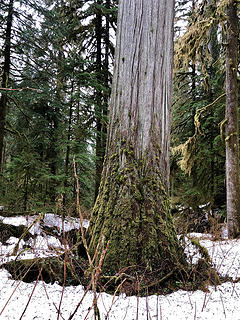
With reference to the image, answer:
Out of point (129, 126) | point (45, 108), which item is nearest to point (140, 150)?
point (129, 126)

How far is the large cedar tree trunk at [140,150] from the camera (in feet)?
6.33

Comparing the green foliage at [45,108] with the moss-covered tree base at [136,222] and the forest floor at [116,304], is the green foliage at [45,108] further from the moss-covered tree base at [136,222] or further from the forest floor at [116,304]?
the forest floor at [116,304]

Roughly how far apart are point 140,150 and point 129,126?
0.27 meters

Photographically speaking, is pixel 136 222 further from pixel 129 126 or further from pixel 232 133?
pixel 232 133

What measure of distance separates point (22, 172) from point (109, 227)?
5.56 m

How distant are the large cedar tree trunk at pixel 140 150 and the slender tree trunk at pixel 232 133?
11.6 ft

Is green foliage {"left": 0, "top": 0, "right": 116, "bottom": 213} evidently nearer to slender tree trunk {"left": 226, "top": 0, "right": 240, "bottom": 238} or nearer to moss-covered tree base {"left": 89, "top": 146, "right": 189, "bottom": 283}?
slender tree trunk {"left": 226, "top": 0, "right": 240, "bottom": 238}

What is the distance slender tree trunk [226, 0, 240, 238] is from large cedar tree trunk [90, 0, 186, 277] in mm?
3547

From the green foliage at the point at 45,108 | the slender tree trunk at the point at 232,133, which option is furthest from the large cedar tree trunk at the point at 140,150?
the green foliage at the point at 45,108

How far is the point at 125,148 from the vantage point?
223cm

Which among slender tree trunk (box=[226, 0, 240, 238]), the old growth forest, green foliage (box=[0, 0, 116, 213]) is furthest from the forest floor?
green foliage (box=[0, 0, 116, 213])

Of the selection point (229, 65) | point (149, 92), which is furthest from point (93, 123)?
point (149, 92)

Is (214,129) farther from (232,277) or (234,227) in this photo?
(232,277)

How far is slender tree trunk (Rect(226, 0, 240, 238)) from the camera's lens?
16.9 ft
